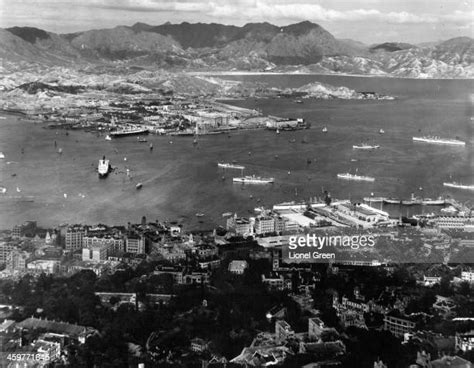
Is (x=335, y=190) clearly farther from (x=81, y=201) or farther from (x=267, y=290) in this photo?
(x=267, y=290)

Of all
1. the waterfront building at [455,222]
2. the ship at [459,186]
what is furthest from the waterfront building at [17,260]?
the ship at [459,186]

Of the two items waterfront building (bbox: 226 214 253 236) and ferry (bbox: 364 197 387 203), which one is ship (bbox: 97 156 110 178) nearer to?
waterfront building (bbox: 226 214 253 236)

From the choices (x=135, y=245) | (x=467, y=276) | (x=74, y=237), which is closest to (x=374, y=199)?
(x=467, y=276)

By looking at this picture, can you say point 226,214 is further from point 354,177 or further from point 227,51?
point 227,51

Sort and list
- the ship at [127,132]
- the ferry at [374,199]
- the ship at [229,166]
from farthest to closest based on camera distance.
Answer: the ship at [127,132]
the ship at [229,166]
the ferry at [374,199]

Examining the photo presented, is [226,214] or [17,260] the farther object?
[226,214]

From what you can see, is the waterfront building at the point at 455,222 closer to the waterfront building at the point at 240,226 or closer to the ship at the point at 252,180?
the waterfront building at the point at 240,226
